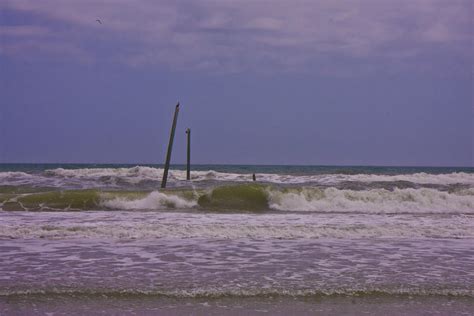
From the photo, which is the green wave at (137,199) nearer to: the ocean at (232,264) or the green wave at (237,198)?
the green wave at (237,198)

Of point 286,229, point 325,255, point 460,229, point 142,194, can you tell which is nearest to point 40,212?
point 142,194

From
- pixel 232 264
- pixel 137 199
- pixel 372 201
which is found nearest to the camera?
pixel 232 264

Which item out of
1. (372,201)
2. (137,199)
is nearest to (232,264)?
(137,199)

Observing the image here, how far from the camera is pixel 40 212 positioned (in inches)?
614

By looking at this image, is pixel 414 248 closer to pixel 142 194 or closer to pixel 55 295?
pixel 55 295

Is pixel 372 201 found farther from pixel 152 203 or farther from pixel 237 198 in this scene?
pixel 152 203

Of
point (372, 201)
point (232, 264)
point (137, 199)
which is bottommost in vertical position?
point (232, 264)

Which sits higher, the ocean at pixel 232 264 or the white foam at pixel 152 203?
the white foam at pixel 152 203

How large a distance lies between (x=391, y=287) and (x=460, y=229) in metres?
6.25

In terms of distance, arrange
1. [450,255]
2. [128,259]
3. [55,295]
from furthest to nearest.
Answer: [450,255], [128,259], [55,295]

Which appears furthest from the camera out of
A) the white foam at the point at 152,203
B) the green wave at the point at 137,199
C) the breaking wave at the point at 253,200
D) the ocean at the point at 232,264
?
the white foam at the point at 152,203

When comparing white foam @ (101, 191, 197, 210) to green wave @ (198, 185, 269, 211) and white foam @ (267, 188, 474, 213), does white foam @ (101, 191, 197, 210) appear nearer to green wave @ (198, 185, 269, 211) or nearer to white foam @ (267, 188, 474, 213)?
green wave @ (198, 185, 269, 211)

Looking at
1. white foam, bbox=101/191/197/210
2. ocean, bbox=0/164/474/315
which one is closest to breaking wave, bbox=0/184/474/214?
white foam, bbox=101/191/197/210

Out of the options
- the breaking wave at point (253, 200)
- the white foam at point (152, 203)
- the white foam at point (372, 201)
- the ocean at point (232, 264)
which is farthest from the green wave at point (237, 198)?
the ocean at point (232, 264)
